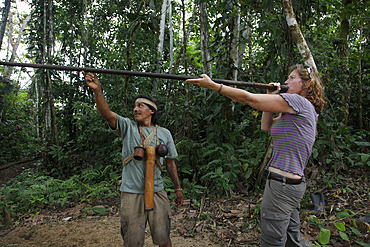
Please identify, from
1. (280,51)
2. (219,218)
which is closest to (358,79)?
(280,51)

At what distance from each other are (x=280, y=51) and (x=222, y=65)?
1.24m

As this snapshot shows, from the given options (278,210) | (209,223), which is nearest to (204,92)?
(209,223)

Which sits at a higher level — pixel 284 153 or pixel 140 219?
pixel 284 153

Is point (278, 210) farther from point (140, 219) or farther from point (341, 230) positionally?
point (341, 230)

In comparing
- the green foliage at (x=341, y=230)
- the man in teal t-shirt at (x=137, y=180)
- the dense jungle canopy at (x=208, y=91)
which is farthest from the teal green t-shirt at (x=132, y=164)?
the dense jungle canopy at (x=208, y=91)

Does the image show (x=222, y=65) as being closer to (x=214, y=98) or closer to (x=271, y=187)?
(x=214, y=98)

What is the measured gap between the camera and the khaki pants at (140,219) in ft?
8.61

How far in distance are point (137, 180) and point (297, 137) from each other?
161cm

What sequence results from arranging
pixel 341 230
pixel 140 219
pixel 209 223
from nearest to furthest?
pixel 140 219 < pixel 341 230 < pixel 209 223

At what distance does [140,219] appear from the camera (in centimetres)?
269

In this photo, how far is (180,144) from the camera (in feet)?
19.2

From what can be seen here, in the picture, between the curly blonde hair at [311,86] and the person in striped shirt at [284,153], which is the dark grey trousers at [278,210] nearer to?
the person in striped shirt at [284,153]

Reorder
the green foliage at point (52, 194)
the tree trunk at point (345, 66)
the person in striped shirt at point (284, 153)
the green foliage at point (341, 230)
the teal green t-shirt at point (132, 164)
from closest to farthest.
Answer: the person in striped shirt at point (284, 153) → the teal green t-shirt at point (132, 164) → the green foliage at point (341, 230) → the green foliage at point (52, 194) → the tree trunk at point (345, 66)

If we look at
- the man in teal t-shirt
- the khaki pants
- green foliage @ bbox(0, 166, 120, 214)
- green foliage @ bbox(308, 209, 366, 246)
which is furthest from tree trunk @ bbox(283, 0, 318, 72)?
green foliage @ bbox(0, 166, 120, 214)
